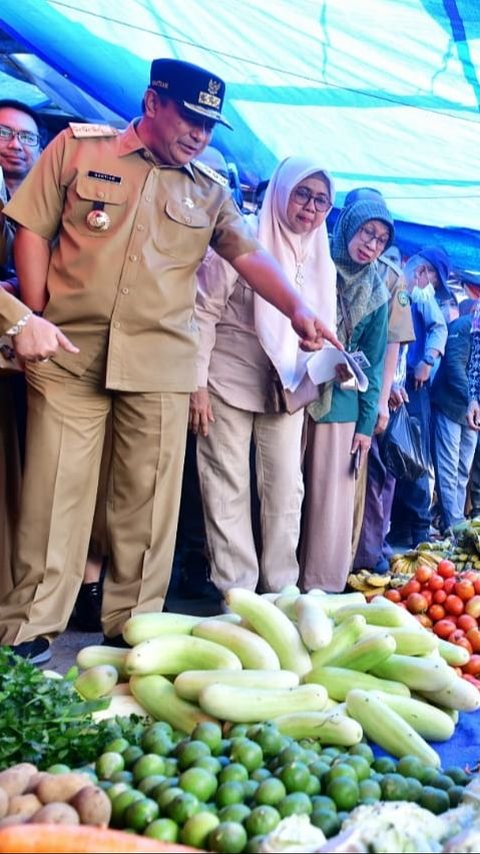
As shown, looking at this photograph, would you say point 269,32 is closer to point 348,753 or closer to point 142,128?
point 142,128

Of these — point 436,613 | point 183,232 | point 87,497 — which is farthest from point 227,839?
point 436,613

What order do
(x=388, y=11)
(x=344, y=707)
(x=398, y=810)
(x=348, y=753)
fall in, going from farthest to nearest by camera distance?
(x=388, y=11) < (x=344, y=707) < (x=348, y=753) < (x=398, y=810)

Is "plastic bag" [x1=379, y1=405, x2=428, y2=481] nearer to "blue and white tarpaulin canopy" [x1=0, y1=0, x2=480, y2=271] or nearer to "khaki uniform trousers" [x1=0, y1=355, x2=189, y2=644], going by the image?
"blue and white tarpaulin canopy" [x1=0, y1=0, x2=480, y2=271]

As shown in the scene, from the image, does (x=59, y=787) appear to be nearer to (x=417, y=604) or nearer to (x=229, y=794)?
(x=229, y=794)

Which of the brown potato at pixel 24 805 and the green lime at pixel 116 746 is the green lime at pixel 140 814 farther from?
the green lime at pixel 116 746

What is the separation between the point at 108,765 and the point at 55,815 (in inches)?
12.4

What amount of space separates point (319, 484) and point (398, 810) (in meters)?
2.74

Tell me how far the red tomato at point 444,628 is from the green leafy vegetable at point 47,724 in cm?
166

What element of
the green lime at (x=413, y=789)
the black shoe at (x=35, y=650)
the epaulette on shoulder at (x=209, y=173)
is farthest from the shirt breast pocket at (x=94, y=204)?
the green lime at (x=413, y=789)

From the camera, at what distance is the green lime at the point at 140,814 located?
1.38 metres

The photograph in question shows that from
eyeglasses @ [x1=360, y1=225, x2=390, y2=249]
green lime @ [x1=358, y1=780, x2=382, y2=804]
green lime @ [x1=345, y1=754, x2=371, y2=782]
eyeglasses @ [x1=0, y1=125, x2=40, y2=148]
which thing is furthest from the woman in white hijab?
green lime @ [x1=358, y1=780, x2=382, y2=804]

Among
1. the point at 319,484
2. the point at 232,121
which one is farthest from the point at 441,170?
the point at 319,484

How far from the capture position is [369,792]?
5.30ft

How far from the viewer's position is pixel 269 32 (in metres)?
4.14
